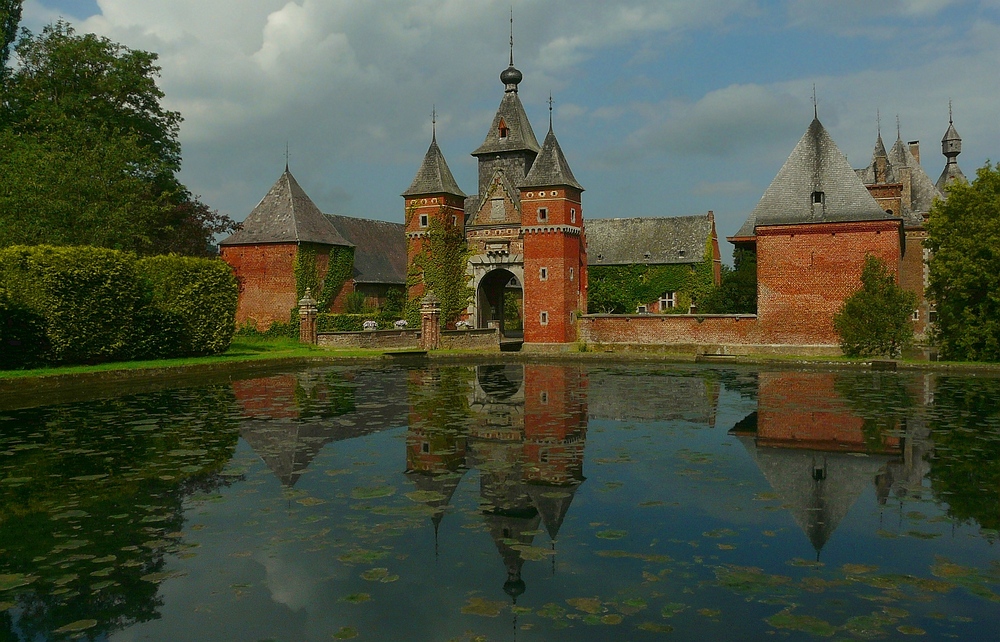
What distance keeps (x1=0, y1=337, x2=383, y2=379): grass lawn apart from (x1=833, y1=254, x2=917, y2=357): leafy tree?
16.4 metres

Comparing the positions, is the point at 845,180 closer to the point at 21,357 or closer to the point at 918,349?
the point at 918,349

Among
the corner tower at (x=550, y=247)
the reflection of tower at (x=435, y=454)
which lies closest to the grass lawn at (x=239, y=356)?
the corner tower at (x=550, y=247)

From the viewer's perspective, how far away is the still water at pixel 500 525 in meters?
4.88

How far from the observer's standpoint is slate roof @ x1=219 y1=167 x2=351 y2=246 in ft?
115

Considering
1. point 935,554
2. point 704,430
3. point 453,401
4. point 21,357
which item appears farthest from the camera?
point 21,357

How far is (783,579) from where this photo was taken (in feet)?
17.9

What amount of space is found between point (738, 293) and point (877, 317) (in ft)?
23.5

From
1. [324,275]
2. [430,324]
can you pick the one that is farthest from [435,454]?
[324,275]

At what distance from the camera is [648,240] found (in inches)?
1656

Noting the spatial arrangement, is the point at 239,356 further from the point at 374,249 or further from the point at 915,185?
the point at 915,185

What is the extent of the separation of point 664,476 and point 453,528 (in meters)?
3.02

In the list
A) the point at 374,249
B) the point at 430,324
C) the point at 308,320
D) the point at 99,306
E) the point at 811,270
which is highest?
the point at 374,249

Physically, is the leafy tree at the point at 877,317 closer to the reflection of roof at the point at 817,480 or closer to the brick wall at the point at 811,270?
the brick wall at the point at 811,270

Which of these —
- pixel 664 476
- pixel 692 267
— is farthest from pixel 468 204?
pixel 664 476
